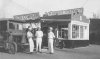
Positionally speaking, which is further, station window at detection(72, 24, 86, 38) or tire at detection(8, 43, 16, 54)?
station window at detection(72, 24, 86, 38)

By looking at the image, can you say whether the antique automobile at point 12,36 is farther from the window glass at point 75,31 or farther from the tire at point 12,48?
the window glass at point 75,31

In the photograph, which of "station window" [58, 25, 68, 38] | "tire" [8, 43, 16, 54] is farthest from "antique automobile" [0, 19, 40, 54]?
"station window" [58, 25, 68, 38]

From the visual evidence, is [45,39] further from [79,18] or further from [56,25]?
[79,18]

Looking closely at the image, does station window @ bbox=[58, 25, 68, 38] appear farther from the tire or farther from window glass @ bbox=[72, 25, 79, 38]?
the tire

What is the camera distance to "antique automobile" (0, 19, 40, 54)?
12.9 metres

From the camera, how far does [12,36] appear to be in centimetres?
1320

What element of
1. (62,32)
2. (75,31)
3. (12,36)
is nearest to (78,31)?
(75,31)

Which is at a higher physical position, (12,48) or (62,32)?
(62,32)

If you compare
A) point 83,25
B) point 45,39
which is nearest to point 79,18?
point 83,25

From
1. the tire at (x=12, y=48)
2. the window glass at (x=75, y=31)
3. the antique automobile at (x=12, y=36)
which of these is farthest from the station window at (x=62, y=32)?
the tire at (x=12, y=48)

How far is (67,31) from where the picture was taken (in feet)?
62.8

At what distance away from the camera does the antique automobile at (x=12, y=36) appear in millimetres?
12867

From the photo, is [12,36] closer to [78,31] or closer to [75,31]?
[75,31]

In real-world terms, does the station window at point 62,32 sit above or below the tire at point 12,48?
above
